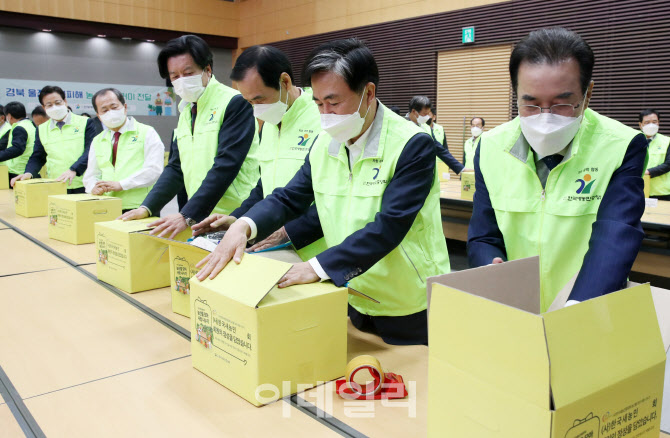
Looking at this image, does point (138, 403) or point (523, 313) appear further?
point (138, 403)

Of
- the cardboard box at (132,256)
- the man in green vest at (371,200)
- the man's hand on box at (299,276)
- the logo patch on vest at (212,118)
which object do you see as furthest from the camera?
the logo patch on vest at (212,118)

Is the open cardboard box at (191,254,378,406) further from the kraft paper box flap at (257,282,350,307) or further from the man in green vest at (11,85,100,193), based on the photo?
the man in green vest at (11,85,100,193)

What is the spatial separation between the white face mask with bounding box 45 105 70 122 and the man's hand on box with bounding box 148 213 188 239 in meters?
3.21

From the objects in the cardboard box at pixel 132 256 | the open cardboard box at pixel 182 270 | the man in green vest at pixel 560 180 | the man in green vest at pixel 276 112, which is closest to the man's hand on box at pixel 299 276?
the open cardboard box at pixel 182 270

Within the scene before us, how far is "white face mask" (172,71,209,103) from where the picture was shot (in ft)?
8.33

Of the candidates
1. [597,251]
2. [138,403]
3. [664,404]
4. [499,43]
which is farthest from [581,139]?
[499,43]

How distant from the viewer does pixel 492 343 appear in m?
0.80

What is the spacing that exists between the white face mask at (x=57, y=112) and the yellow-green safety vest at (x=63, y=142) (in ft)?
0.28

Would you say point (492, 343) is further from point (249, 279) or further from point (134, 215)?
point (134, 215)

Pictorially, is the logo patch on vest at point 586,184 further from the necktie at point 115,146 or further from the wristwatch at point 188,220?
the necktie at point 115,146

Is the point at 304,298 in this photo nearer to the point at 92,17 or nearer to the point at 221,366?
the point at 221,366

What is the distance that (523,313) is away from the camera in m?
0.74

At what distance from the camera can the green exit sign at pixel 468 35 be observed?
8.46 m

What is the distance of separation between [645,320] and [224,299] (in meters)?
0.86
